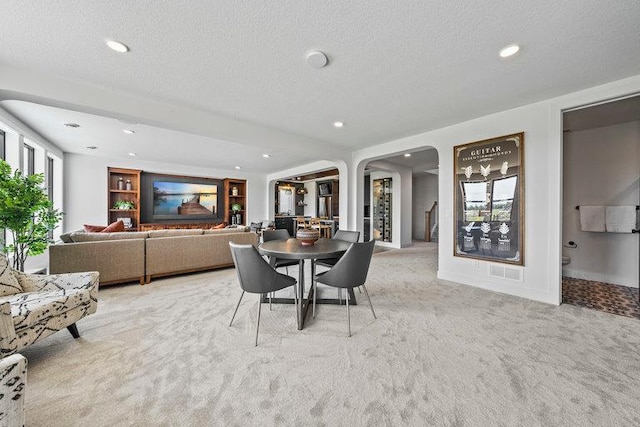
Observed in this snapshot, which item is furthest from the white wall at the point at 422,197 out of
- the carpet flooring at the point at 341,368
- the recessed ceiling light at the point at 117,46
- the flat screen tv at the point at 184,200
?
the recessed ceiling light at the point at 117,46

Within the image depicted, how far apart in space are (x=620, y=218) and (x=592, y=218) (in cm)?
26

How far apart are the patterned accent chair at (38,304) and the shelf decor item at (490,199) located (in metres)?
4.29

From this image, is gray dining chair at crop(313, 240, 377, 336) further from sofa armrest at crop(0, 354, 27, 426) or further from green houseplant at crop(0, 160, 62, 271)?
green houseplant at crop(0, 160, 62, 271)

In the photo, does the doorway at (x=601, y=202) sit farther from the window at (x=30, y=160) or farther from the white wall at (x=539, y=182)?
the window at (x=30, y=160)

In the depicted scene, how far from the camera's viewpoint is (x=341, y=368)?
162 cm

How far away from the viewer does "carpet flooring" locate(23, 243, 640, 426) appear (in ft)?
4.16

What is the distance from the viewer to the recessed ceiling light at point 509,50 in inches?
73.0

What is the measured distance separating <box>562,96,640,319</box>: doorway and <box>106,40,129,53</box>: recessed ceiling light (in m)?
4.89

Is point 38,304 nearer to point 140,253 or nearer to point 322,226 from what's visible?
point 140,253

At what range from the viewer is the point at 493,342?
1.94m

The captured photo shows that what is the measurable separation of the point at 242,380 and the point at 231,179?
287 inches

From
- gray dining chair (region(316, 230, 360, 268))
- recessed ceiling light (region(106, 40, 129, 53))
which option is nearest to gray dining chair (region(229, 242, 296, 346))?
gray dining chair (region(316, 230, 360, 268))

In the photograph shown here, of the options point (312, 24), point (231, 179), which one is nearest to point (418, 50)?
point (312, 24)

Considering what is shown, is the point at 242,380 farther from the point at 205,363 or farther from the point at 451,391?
the point at 451,391
